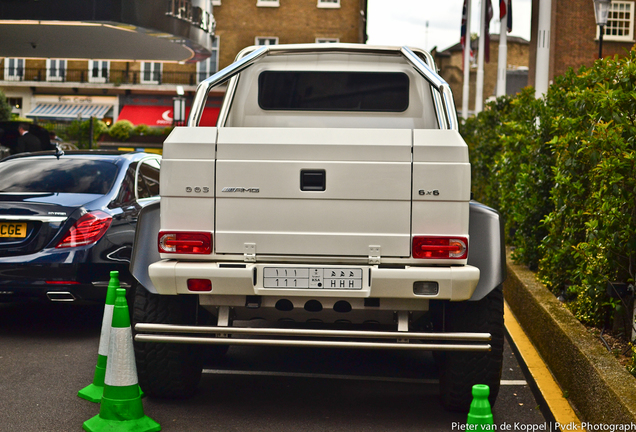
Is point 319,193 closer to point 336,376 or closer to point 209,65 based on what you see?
point 336,376

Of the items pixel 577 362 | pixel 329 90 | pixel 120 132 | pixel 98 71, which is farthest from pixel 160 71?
pixel 577 362

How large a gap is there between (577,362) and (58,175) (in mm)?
4937

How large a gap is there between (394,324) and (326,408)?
27.8 inches

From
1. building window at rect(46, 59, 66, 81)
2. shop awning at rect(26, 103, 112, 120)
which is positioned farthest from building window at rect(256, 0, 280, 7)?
building window at rect(46, 59, 66, 81)

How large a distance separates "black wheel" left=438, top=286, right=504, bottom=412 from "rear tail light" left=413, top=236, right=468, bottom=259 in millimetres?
407

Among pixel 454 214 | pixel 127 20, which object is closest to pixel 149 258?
pixel 454 214

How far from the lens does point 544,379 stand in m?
5.68

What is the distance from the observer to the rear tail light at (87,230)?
274 inches

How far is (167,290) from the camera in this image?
4711 millimetres

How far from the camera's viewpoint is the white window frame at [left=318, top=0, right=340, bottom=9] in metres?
48.8

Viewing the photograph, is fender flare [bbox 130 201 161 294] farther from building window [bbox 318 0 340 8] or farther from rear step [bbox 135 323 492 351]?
building window [bbox 318 0 340 8]

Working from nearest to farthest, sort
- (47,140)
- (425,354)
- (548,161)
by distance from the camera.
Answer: (425,354)
(548,161)
(47,140)

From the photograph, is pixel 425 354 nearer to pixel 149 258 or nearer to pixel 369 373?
pixel 369 373

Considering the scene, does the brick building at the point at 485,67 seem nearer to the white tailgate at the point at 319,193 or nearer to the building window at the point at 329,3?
the building window at the point at 329,3
